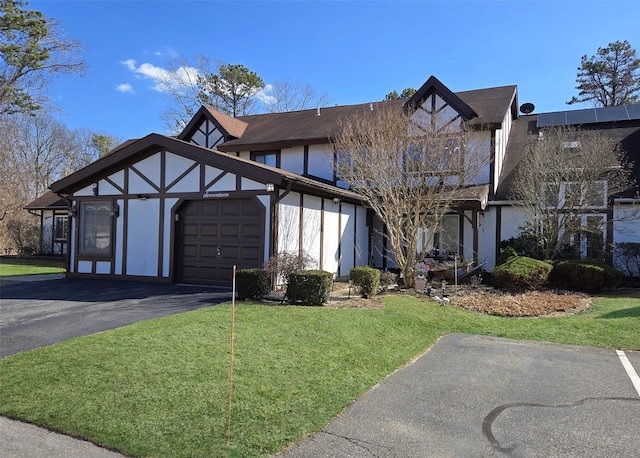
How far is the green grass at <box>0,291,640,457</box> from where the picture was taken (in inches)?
147

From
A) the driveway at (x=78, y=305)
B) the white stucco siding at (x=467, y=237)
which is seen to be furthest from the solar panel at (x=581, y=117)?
the driveway at (x=78, y=305)

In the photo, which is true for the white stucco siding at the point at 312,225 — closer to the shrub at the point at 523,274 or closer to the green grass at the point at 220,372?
the green grass at the point at 220,372

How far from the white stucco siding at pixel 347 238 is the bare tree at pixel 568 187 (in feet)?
19.2

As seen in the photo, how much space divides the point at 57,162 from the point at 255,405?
47247 millimetres

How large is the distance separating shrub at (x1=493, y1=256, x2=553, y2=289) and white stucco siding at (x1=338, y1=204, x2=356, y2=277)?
5.37 meters

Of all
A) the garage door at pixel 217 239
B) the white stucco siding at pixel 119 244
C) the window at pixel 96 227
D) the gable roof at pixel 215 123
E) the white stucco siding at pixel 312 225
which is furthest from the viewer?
the gable roof at pixel 215 123

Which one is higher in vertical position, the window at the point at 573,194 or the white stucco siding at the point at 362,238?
the window at the point at 573,194

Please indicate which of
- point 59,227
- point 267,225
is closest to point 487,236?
point 267,225

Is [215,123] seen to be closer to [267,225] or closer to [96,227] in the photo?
[96,227]

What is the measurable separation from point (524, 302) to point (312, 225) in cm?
640

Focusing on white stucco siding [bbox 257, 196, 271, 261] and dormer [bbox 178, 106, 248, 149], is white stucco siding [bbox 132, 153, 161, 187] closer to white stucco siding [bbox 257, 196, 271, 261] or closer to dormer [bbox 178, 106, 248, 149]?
white stucco siding [bbox 257, 196, 271, 261]

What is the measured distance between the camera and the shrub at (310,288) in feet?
31.1

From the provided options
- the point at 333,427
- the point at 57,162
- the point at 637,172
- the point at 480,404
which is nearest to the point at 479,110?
the point at 637,172

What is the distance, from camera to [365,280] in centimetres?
1070
